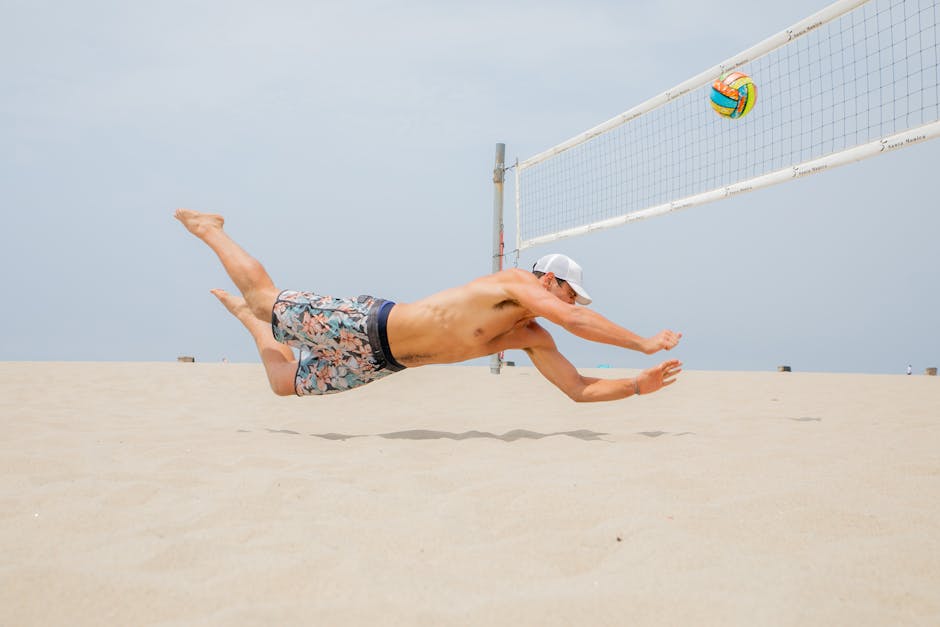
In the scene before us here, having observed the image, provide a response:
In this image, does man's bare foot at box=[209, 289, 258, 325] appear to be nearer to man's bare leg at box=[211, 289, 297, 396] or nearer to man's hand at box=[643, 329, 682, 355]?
man's bare leg at box=[211, 289, 297, 396]

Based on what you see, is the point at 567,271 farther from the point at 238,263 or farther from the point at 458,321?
the point at 238,263

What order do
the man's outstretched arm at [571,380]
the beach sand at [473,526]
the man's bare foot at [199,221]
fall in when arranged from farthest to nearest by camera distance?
the man's bare foot at [199,221] → the man's outstretched arm at [571,380] → the beach sand at [473,526]

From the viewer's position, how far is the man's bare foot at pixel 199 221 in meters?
3.96

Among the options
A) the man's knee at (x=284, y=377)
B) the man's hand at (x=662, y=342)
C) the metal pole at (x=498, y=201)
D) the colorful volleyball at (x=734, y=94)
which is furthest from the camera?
the metal pole at (x=498, y=201)

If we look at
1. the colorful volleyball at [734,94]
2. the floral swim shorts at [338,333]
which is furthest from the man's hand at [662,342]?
the colorful volleyball at [734,94]

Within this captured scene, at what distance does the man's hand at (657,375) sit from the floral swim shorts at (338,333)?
1.16 metres

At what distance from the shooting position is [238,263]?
369 cm

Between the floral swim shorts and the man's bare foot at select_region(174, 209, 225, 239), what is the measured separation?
770 millimetres

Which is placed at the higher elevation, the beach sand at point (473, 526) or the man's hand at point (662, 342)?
the man's hand at point (662, 342)

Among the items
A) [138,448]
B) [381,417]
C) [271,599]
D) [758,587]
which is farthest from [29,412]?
[758,587]

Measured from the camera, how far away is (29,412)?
4.12 m

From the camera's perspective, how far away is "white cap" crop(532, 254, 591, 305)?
10.8 ft

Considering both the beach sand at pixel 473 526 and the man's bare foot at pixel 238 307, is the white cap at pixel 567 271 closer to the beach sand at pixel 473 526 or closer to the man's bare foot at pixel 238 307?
the beach sand at pixel 473 526

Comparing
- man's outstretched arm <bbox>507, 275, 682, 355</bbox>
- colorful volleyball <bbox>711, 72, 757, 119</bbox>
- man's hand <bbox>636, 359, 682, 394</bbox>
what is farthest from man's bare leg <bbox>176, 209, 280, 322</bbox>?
colorful volleyball <bbox>711, 72, 757, 119</bbox>
